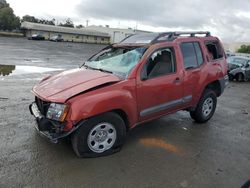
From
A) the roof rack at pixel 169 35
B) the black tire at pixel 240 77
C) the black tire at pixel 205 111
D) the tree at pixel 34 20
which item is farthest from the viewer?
the tree at pixel 34 20

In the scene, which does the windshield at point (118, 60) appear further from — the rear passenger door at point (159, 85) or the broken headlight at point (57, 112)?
the broken headlight at point (57, 112)

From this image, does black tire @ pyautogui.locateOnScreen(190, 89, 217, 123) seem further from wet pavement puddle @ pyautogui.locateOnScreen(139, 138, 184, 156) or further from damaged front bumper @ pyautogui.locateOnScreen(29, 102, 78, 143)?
damaged front bumper @ pyautogui.locateOnScreen(29, 102, 78, 143)

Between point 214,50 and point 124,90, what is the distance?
345cm

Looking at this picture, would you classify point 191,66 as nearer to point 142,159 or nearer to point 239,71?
point 142,159

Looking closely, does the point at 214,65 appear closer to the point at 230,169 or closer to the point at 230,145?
the point at 230,145

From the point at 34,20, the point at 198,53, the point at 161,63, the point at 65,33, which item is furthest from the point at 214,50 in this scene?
the point at 34,20

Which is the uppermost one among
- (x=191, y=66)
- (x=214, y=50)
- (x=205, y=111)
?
(x=214, y=50)

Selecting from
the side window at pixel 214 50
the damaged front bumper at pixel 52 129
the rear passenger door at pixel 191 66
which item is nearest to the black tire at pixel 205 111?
the rear passenger door at pixel 191 66

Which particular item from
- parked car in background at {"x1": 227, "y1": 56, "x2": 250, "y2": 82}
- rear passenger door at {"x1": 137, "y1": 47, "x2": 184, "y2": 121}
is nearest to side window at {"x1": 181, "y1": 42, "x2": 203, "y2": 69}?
rear passenger door at {"x1": 137, "y1": 47, "x2": 184, "y2": 121}

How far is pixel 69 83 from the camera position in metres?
4.79

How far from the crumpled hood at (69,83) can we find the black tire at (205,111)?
2.61 m

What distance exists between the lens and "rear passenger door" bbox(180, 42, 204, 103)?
613 cm

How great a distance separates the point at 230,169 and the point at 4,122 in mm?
4375

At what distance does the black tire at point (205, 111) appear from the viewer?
675 centimetres
